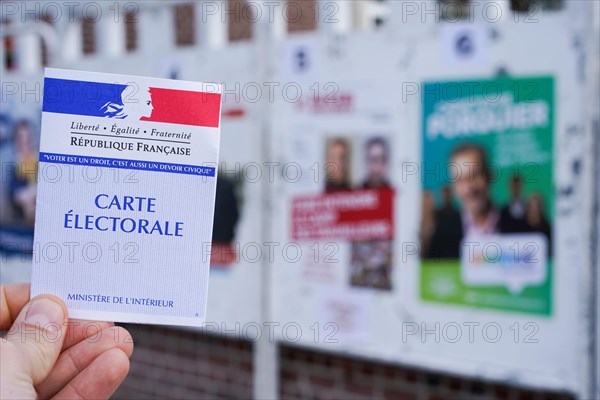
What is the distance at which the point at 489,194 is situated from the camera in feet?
8.85

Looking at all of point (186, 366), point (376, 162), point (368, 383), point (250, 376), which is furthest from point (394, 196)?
point (186, 366)

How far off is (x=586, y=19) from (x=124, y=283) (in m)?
1.81

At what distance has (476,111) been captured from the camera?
271 cm

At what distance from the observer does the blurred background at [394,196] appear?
101 inches

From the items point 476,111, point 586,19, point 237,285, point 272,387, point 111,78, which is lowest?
point 272,387

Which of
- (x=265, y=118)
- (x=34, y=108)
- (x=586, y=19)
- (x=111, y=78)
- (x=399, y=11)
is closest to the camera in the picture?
(x=111, y=78)

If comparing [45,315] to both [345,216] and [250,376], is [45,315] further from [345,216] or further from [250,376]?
[250,376]

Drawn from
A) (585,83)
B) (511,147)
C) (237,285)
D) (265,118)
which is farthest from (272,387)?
(585,83)

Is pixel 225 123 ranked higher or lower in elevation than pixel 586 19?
lower

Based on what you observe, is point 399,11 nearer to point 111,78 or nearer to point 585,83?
point 585,83

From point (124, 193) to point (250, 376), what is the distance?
2.30 metres

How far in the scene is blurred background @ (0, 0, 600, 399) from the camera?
101 inches

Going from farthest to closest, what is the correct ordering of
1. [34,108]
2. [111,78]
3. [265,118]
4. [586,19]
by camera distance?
[34,108], [265,118], [586,19], [111,78]

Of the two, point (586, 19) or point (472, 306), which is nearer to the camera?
point (586, 19)
